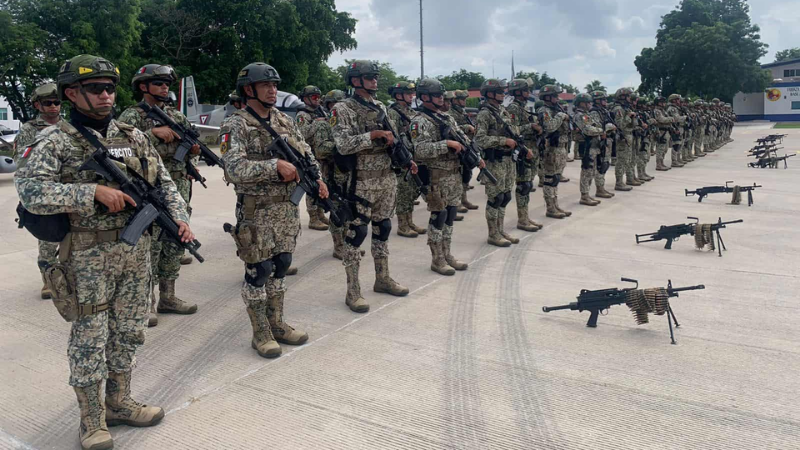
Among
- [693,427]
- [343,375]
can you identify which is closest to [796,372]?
[693,427]

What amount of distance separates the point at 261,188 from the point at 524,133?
19.3ft

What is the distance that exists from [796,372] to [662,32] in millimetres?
61280

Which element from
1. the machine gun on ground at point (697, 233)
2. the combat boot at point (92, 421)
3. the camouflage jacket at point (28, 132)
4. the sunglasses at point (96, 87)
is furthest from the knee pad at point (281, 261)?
the machine gun on ground at point (697, 233)

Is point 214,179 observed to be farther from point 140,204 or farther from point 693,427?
point 693,427

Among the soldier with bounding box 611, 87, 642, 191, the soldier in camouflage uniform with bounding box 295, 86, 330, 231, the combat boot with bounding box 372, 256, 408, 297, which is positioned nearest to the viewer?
the combat boot with bounding box 372, 256, 408, 297

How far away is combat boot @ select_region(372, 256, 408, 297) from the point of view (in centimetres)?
594

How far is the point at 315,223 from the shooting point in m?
9.38

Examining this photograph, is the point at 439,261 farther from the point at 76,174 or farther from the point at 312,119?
the point at 76,174

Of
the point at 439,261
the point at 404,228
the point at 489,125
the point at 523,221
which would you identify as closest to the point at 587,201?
the point at 523,221

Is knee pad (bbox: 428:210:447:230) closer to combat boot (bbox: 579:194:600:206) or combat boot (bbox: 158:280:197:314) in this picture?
combat boot (bbox: 158:280:197:314)

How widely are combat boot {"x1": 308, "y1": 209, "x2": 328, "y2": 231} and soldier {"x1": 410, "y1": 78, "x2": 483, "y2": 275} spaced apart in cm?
298

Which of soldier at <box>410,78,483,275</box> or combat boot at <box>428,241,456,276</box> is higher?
soldier at <box>410,78,483,275</box>

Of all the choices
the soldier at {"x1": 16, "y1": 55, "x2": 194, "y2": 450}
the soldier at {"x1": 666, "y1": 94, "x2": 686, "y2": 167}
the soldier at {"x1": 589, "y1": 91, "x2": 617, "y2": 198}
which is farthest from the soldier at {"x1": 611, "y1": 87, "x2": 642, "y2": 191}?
the soldier at {"x1": 16, "y1": 55, "x2": 194, "y2": 450}

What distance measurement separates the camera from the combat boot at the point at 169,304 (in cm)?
548
